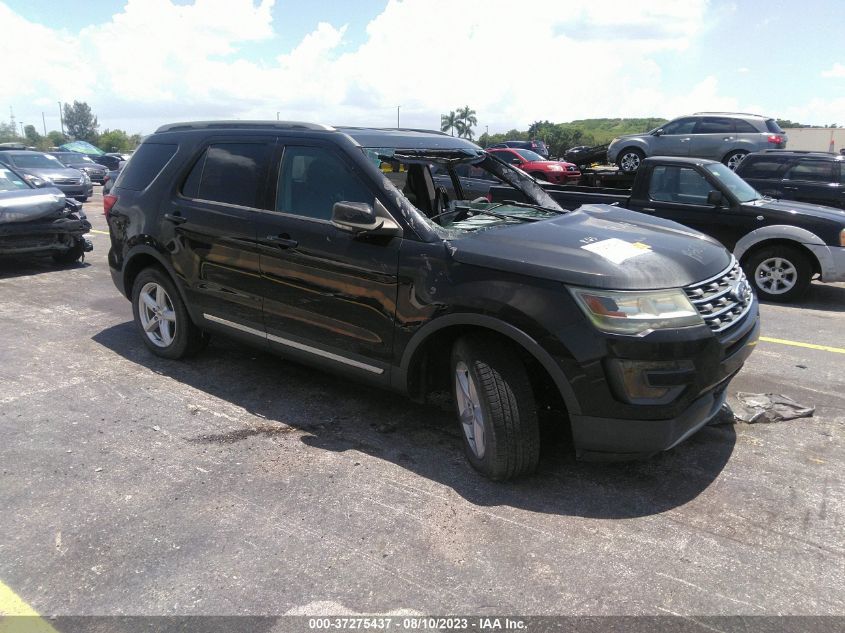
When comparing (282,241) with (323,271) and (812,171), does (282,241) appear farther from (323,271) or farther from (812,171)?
(812,171)

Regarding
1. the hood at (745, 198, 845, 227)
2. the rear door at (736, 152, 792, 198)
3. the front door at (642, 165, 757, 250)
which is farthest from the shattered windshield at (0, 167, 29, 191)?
the rear door at (736, 152, 792, 198)

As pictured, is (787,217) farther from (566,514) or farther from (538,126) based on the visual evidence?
(538,126)

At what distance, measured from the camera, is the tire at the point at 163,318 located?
5.11 m

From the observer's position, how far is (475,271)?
11.0 ft

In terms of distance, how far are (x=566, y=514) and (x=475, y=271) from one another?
4.16 ft

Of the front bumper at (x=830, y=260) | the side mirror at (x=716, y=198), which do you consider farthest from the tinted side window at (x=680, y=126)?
the front bumper at (x=830, y=260)

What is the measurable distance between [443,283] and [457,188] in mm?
1883

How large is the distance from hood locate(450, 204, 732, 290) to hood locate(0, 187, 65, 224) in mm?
7283

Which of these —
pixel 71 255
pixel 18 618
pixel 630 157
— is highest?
pixel 630 157

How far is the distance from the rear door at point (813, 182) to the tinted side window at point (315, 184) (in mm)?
9069

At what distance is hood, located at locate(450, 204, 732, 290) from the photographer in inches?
123

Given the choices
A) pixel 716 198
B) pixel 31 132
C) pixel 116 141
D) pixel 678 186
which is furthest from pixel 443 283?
pixel 31 132

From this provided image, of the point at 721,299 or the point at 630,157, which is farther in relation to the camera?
the point at 630,157

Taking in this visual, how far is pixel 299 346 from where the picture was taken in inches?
167
